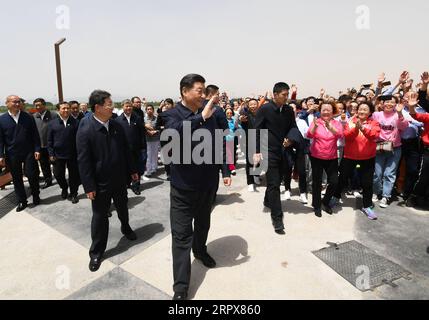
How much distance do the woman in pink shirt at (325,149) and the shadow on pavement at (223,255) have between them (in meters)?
1.68

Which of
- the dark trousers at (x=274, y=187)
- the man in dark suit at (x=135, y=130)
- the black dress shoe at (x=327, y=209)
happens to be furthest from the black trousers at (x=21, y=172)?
the black dress shoe at (x=327, y=209)

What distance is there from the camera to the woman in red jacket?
15.0 ft

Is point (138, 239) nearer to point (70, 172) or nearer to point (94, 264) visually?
point (94, 264)

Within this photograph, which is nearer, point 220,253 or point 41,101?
point 220,253

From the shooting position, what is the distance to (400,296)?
2807 millimetres

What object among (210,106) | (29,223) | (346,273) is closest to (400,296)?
(346,273)

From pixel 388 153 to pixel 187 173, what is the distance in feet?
13.6

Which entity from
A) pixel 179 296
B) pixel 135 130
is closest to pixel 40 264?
pixel 179 296

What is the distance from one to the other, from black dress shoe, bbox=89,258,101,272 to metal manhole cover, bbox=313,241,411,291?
8.65ft

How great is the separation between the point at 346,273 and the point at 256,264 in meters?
0.99

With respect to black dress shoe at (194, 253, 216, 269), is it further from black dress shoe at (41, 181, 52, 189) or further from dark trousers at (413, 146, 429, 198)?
→ black dress shoe at (41, 181, 52, 189)

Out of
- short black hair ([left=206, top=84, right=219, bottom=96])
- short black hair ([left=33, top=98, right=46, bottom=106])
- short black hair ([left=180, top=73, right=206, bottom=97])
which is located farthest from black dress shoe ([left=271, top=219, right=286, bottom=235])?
short black hair ([left=33, top=98, right=46, bottom=106])

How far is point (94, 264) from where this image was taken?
3.31m

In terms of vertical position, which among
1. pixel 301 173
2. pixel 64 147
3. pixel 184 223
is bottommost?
pixel 301 173
